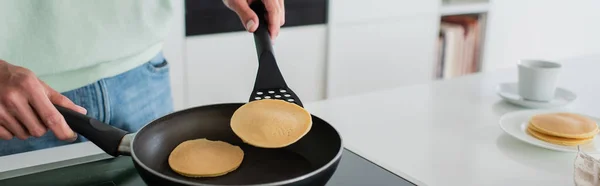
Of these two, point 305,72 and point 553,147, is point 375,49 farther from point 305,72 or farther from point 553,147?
point 553,147

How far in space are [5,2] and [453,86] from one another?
0.86 metres

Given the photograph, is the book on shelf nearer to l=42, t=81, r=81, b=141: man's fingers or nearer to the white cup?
the white cup

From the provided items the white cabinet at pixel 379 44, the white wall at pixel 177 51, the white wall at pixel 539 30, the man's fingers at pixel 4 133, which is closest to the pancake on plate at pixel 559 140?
Result: the man's fingers at pixel 4 133

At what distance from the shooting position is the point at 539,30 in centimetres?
315

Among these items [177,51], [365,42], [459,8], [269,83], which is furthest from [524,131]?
[459,8]

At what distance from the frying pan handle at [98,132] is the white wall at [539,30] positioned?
2423 millimetres

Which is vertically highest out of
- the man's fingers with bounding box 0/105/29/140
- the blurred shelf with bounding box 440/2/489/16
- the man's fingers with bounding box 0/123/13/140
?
the blurred shelf with bounding box 440/2/489/16

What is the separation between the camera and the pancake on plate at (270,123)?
73 cm

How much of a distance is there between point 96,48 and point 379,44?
1682 millimetres

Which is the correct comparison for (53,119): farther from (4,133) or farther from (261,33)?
(261,33)

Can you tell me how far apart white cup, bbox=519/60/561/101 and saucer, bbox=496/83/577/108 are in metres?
0.01

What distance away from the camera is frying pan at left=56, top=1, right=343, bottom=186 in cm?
70

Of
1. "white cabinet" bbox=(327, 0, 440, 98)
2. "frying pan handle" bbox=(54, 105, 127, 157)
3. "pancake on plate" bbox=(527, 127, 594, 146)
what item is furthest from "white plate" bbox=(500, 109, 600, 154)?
"white cabinet" bbox=(327, 0, 440, 98)

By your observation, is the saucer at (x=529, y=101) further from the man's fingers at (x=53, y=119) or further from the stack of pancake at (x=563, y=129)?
the man's fingers at (x=53, y=119)
